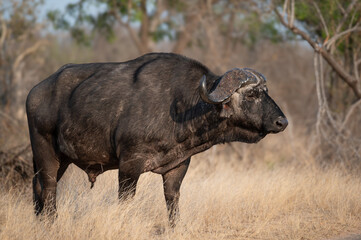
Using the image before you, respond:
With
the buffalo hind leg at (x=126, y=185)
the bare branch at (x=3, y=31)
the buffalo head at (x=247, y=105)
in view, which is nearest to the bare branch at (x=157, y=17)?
the bare branch at (x=3, y=31)

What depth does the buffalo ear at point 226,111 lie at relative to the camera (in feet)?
17.4

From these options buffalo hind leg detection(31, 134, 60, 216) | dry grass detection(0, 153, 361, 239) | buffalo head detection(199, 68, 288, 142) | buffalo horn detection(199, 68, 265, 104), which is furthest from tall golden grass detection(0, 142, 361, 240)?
buffalo horn detection(199, 68, 265, 104)

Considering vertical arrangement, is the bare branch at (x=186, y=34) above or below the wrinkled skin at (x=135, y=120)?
below

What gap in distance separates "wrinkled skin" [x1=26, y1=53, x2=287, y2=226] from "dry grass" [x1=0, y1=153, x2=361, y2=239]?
0.29 m

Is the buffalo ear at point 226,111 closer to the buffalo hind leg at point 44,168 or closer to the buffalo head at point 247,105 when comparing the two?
the buffalo head at point 247,105

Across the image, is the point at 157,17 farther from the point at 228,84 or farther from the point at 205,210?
the point at 228,84

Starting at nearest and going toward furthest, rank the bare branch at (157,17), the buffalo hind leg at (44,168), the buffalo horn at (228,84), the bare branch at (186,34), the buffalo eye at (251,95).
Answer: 1. the buffalo horn at (228,84)
2. the buffalo eye at (251,95)
3. the buffalo hind leg at (44,168)
4. the bare branch at (186,34)
5. the bare branch at (157,17)

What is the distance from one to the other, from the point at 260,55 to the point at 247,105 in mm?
18975

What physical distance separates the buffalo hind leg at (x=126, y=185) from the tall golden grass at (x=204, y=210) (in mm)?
100

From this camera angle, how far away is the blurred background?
9570 millimetres

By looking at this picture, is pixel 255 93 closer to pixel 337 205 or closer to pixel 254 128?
pixel 254 128

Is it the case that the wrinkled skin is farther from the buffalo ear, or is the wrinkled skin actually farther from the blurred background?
the blurred background

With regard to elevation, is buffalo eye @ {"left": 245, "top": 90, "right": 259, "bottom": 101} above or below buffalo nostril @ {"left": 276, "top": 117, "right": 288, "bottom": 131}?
above

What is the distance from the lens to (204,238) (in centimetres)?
529
